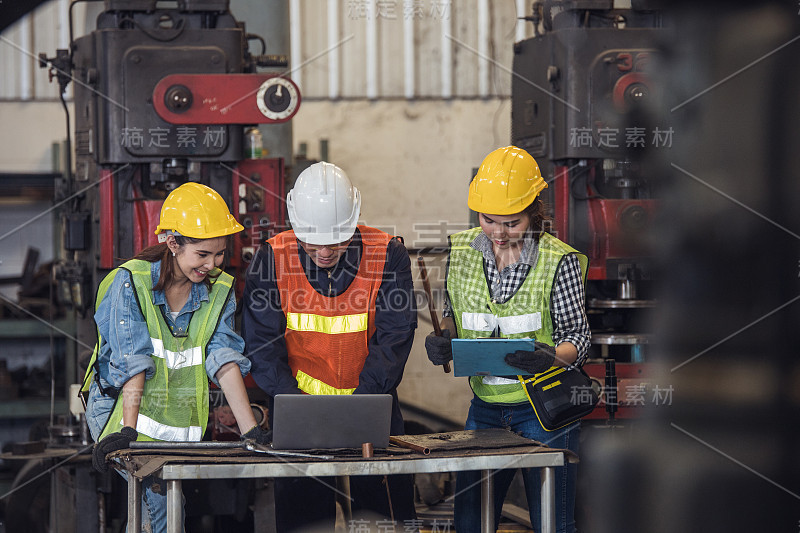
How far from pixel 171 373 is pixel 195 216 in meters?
0.48

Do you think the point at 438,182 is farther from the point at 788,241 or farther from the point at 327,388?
the point at 788,241

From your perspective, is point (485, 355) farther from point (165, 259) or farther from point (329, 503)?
point (165, 259)

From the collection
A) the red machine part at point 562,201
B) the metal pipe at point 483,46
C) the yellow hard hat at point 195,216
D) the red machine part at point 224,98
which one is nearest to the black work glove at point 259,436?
the yellow hard hat at point 195,216

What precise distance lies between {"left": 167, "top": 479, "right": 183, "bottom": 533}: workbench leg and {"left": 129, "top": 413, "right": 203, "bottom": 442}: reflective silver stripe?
0.41m

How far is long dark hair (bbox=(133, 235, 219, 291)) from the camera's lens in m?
2.62

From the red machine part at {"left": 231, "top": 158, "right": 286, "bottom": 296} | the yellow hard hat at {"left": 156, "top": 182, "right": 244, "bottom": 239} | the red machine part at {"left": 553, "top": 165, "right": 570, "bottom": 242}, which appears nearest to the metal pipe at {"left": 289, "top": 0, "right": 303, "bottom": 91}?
the red machine part at {"left": 231, "top": 158, "right": 286, "bottom": 296}

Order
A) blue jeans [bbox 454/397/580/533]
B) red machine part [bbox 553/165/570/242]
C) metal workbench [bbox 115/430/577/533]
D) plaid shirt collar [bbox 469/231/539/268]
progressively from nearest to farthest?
metal workbench [bbox 115/430/577/533], blue jeans [bbox 454/397/580/533], plaid shirt collar [bbox 469/231/539/268], red machine part [bbox 553/165/570/242]

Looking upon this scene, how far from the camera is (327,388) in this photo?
2801mm

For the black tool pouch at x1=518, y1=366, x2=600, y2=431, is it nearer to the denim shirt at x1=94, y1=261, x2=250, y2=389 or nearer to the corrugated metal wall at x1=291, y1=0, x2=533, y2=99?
the denim shirt at x1=94, y1=261, x2=250, y2=389

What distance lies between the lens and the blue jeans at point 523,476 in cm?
260

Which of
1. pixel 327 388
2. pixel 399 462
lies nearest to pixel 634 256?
pixel 327 388

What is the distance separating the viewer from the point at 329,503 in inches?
109

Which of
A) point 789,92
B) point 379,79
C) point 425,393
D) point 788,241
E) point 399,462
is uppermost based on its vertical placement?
point 379,79

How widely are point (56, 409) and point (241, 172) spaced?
249 centimetres
